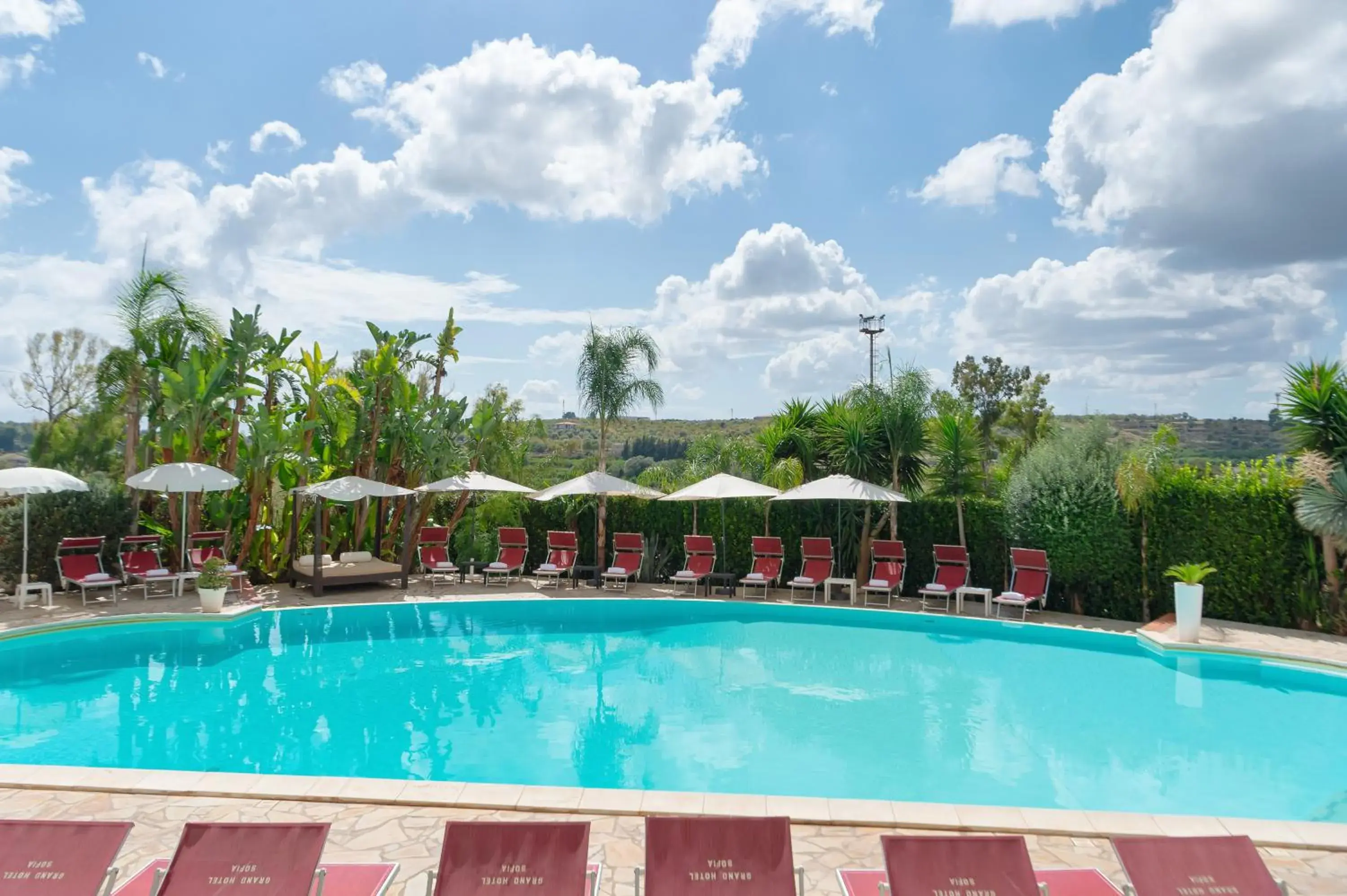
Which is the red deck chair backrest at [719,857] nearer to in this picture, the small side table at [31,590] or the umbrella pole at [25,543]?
the umbrella pole at [25,543]

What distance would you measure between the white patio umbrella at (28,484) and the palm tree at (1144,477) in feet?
53.4

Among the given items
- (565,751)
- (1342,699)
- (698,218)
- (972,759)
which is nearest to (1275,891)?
(972,759)

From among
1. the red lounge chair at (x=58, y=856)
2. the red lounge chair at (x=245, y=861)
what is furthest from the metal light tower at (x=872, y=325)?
the red lounge chair at (x=58, y=856)

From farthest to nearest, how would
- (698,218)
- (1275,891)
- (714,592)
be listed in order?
(698,218)
(714,592)
(1275,891)

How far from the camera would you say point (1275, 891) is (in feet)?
11.3

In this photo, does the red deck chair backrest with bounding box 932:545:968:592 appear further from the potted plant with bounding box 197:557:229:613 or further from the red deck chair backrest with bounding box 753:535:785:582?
the potted plant with bounding box 197:557:229:613

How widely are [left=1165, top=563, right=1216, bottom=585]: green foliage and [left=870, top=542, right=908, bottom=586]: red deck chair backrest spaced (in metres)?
4.10

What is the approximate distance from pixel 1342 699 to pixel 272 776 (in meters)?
10.9

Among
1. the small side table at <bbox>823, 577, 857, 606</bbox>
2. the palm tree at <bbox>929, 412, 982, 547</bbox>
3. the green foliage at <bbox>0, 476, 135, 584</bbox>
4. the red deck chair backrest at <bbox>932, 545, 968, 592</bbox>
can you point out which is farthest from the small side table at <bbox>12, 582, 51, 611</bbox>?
the palm tree at <bbox>929, 412, 982, 547</bbox>

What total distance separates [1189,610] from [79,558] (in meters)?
17.3

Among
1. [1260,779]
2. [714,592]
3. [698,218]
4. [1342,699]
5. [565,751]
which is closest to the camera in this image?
[1260,779]

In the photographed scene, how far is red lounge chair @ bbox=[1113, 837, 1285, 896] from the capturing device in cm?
347

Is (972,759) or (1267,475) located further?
(1267,475)

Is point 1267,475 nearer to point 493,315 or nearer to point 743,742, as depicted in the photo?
point 743,742
